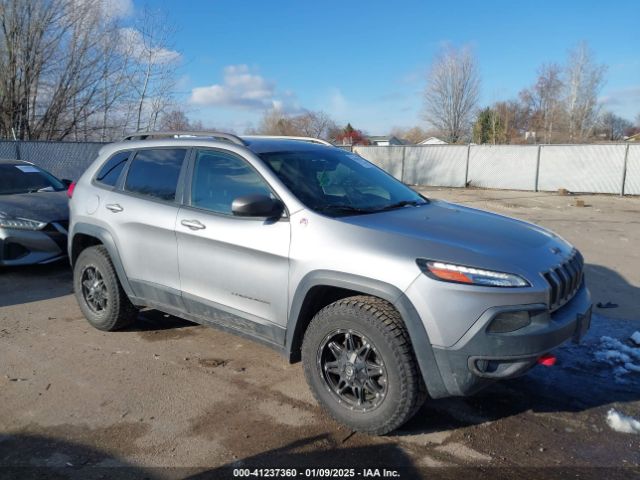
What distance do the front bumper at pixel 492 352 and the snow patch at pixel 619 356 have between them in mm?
1633

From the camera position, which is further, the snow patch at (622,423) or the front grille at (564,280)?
the snow patch at (622,423)

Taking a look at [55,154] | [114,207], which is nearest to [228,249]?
[114,207]

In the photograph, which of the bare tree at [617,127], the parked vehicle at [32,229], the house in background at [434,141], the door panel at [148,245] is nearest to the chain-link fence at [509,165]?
the parked vehicle at [32,229]

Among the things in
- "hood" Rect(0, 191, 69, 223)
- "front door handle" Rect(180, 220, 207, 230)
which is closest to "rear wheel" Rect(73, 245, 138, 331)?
"front door handle" Rect(180, 220, 207, 230)

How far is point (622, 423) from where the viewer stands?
3.40 meters

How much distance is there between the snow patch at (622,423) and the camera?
3365 mm

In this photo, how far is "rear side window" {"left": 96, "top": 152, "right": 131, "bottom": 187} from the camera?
196 inches

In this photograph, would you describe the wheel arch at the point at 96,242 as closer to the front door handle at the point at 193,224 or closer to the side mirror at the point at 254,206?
the front door handle at the point at 193,224

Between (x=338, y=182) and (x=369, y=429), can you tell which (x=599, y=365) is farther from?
(x=338, y=182)

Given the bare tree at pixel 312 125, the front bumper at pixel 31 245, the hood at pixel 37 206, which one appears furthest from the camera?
the bare tree at pixel 312 125

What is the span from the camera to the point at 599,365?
435 cm

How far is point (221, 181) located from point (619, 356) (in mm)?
3521

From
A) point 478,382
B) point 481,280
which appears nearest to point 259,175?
point 481,280

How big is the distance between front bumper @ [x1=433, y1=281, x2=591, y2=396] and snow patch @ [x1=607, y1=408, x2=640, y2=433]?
2.85 ft
